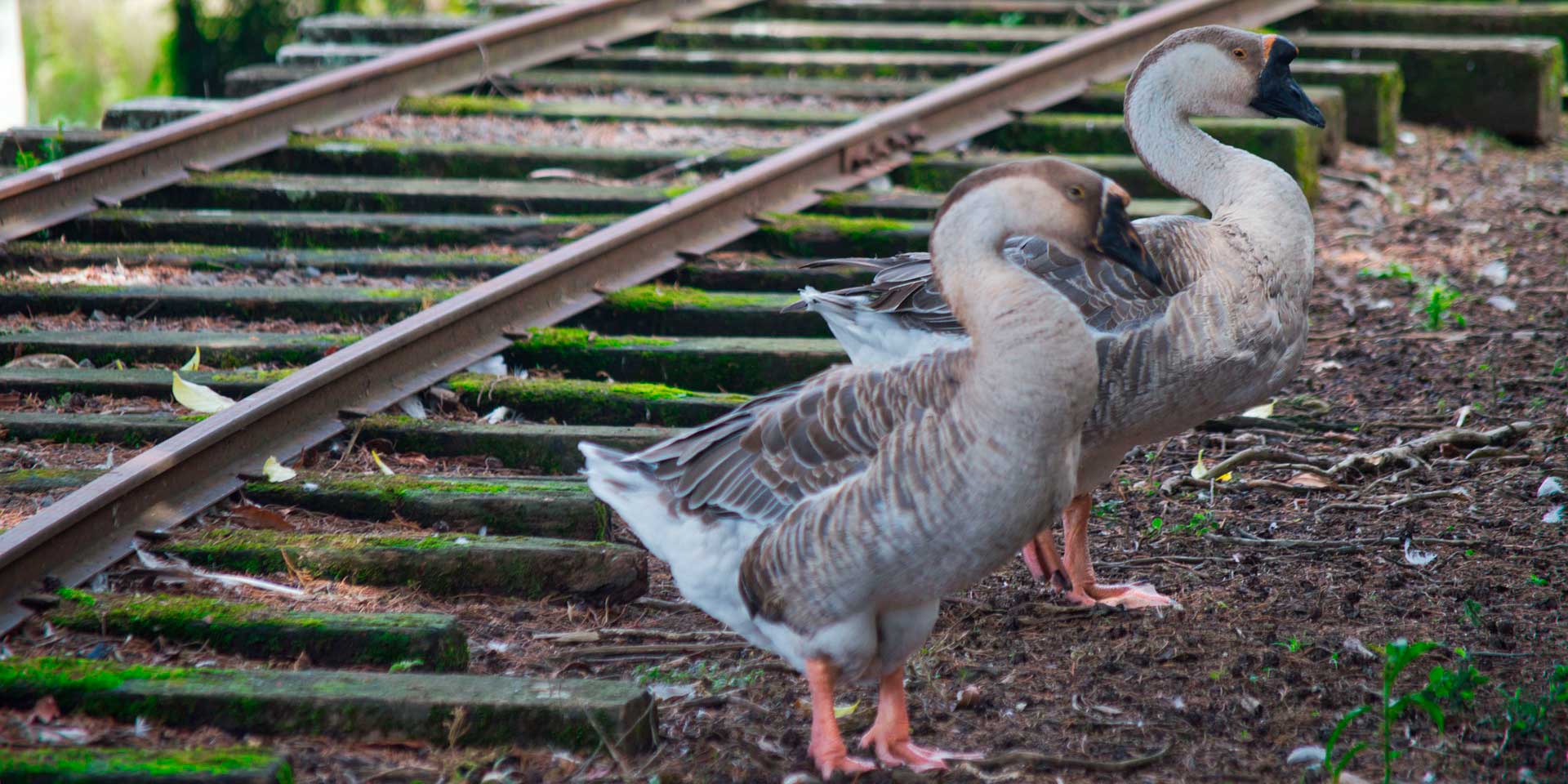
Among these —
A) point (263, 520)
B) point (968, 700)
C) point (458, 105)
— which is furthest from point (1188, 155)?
point (458, 105)

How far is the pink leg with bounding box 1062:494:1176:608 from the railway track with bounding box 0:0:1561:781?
1162mm

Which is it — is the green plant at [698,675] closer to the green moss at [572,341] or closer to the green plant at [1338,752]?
the green plant at [1338,752]

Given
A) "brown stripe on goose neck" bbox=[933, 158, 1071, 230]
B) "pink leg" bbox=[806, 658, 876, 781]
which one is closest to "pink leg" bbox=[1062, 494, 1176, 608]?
"pink leg" bbox=[806, 658, 876, 781]

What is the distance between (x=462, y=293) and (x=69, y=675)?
2.59 meters

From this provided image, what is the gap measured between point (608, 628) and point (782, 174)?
3234 millimetres

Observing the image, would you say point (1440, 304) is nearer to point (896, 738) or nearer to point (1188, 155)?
point (1188, 155)

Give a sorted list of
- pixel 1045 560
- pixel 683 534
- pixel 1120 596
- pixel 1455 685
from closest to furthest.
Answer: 1. pixel 1455 685
2. pixel 683 534
3. pixel 1120 596
4. pixel 1045 560

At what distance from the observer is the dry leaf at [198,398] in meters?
5.04

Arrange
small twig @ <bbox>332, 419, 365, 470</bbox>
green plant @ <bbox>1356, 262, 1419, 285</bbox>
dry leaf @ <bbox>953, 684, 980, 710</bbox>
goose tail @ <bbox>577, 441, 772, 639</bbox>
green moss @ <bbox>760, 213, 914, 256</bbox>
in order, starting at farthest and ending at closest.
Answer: green plant @ <bbox>1356, 262, 1419, 285</bbox>, green moss @ <bbox>760, 213, 914, 256</bbox>, small twig @ <bbox>332, 419, 365, 470</bbox>, dry leaf @ <bbox>953, 684, 980, 710</bbox>, goose tail @ <bbox>577, 441, 772, 639</bbox>

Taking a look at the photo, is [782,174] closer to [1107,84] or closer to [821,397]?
[1107,84]

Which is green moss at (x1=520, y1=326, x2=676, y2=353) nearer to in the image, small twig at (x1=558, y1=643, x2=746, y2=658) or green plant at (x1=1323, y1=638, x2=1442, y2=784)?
small twig at (x1=558, y1=643, x2=746, y2=658)

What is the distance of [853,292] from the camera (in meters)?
4.94

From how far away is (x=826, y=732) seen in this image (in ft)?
11.6

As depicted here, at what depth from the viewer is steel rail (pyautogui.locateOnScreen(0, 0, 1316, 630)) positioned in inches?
162
